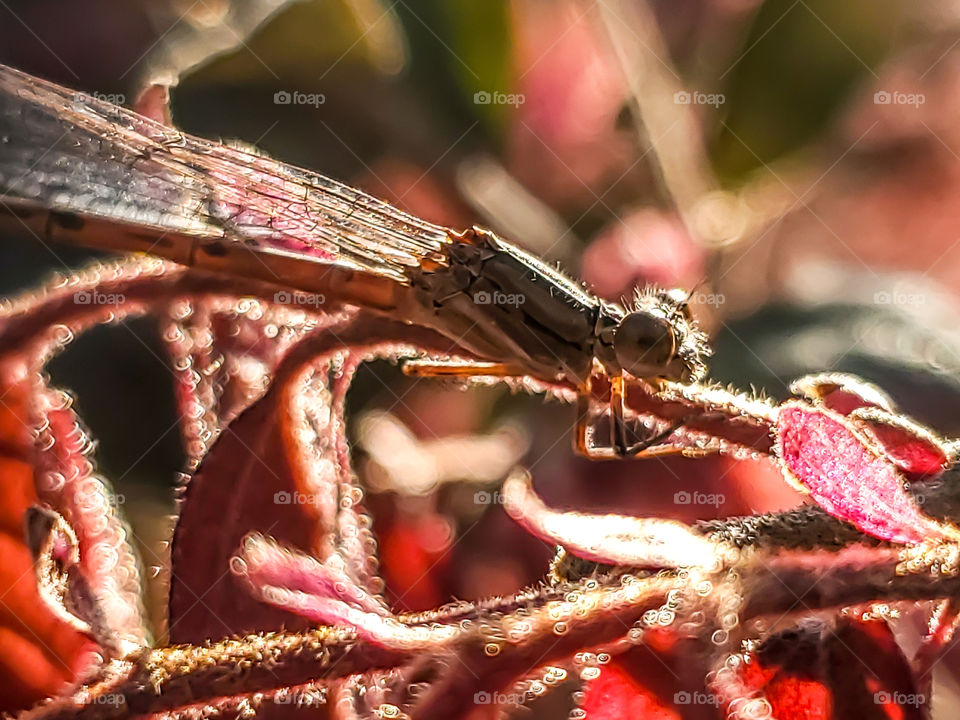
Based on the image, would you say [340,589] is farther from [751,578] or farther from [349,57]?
[349,57]

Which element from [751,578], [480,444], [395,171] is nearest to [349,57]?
[395,171]

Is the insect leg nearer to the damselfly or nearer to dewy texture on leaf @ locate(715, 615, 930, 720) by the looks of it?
the damselfly

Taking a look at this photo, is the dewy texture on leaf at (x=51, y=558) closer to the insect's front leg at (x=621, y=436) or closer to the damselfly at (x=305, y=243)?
the damselfly at (x=305, y=243)

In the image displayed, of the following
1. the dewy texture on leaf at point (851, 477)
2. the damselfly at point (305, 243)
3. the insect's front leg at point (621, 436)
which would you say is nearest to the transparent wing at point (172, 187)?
the damselfly at point (305, 243)

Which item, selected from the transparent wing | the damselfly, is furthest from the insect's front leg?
the transparent wing

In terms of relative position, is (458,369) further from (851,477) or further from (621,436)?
(851,477)

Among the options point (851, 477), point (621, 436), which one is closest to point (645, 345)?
point (621, 436)
